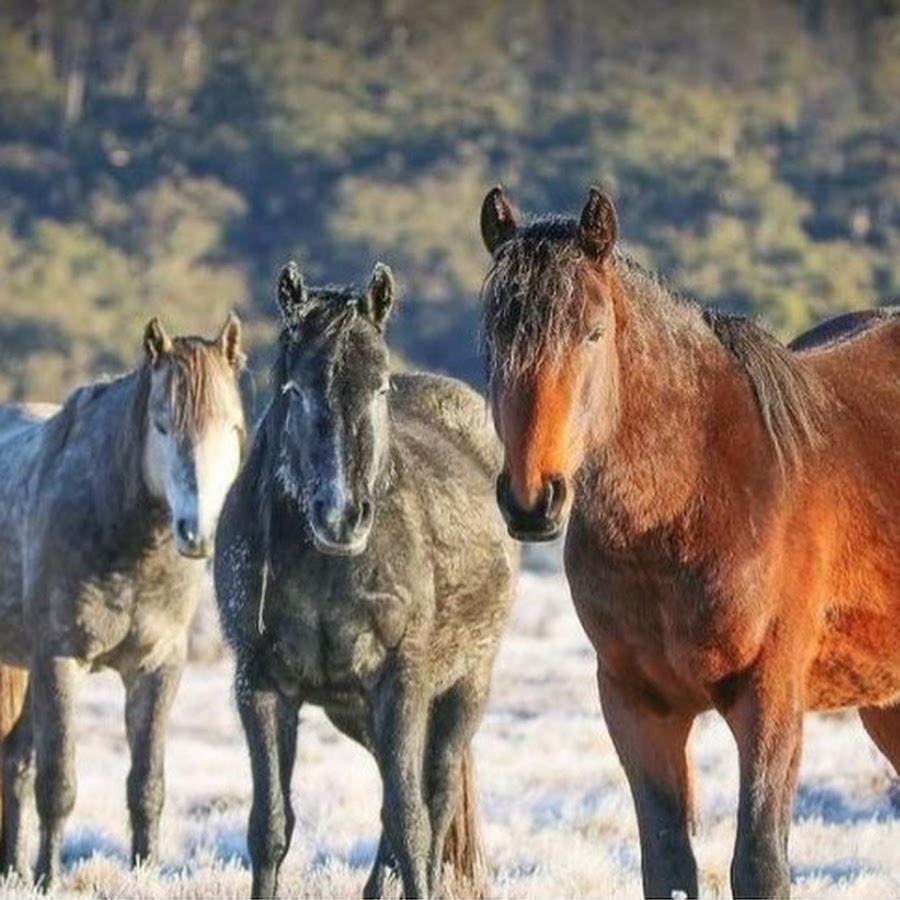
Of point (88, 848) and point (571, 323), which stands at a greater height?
point (571, 323)

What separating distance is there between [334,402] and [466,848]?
8.32 feet

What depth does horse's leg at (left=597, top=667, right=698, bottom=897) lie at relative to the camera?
6.17 m

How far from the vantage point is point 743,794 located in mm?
5836

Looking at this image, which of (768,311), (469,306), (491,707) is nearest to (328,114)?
(469,306)

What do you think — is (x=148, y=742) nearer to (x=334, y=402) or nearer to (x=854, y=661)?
(x=334, y=402)

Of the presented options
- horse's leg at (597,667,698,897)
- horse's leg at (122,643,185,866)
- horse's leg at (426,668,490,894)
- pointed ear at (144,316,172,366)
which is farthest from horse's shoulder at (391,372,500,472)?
horse's leg at (597,667,698,897)

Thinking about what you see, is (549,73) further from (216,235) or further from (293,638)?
(293,638)

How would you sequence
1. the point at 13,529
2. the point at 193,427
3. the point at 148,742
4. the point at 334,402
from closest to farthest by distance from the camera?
the point at 334,402, the point at 193,427, the point at 148,742, the point at 13,529

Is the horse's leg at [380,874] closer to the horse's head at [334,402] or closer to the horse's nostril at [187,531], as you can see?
the horse's nostril at [187,531]

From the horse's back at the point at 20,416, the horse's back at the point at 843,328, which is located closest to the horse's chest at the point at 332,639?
the horse's back at the point at 843,328

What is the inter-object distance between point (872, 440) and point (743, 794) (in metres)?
→ 1.24

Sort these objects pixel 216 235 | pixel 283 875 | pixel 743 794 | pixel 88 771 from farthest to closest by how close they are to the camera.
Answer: pixel 216 235
pixel 88 771
pixel 283 875
pixel 743 794

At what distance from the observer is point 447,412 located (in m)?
9.06

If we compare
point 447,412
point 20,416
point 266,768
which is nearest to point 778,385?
point 266,768
